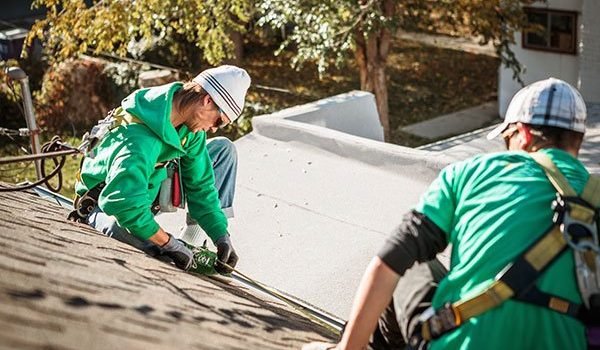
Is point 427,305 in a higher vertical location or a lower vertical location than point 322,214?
higher

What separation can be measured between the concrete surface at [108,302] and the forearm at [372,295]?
42 cm

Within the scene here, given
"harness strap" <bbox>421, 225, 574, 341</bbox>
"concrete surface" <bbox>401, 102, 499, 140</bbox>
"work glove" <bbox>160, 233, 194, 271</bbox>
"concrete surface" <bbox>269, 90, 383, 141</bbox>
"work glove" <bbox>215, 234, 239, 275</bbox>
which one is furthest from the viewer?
"concrete surface" <bbox>401, 102, 499, 140</bbox>

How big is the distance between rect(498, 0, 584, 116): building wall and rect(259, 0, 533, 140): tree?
1405 millimetres

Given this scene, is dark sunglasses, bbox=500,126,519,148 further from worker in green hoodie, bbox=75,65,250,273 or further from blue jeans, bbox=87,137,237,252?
blue jeans, bbox=87,137,237,252

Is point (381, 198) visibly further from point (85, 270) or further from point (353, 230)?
point (85, 270)

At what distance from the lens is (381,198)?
271 inches

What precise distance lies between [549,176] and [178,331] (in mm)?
1171

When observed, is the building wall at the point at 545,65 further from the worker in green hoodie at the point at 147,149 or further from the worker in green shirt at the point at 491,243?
the worker in green shirt at the point at 491,243

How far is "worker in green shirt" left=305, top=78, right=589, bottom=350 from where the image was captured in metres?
2.52

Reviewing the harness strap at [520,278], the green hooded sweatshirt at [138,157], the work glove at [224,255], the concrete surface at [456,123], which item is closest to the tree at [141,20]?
the concrete surface at [456,123]

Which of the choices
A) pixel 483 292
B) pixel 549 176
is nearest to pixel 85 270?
pixel 483 292

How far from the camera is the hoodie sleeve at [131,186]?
A: 13.1ft

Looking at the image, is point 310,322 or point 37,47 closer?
point 310,322

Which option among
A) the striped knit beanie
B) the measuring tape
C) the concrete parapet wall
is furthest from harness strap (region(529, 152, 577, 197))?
the concrete parapet wall
